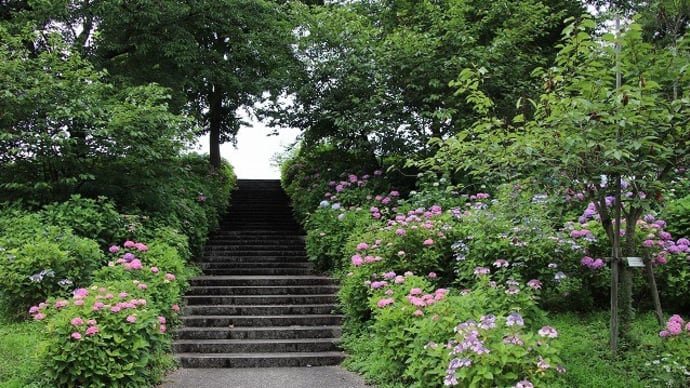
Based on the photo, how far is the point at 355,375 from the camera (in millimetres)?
5648

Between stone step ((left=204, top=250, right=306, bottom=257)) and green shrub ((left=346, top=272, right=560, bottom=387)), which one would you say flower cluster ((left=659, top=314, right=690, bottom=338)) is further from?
stone step ((left=204, top=250, right=306, bottom=257))

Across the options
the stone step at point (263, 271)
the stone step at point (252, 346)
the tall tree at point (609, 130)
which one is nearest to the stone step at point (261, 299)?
the stone step at point (252, 346)

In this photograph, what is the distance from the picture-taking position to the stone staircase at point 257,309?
626 centimetres

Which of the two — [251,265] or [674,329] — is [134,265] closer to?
[251,265]

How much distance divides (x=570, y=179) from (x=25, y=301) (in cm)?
587

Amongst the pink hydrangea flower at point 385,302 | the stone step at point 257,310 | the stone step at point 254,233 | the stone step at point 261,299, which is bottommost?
the stone step at point 257,310

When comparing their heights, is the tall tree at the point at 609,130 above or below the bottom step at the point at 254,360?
above

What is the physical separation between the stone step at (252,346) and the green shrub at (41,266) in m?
1.41

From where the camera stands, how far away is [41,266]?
5.96 metres

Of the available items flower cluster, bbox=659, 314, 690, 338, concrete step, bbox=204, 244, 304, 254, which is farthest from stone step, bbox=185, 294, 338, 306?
flower cluster, bbox=659, 314, 690, 338

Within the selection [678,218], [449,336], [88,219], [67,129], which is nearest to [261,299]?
[88,219]

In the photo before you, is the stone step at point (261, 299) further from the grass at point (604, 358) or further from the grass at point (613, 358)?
the grass at point (613, 358)

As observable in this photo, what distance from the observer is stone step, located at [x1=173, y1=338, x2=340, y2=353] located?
6316 millimetres

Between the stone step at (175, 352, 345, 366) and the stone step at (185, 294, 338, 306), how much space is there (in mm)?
1432
